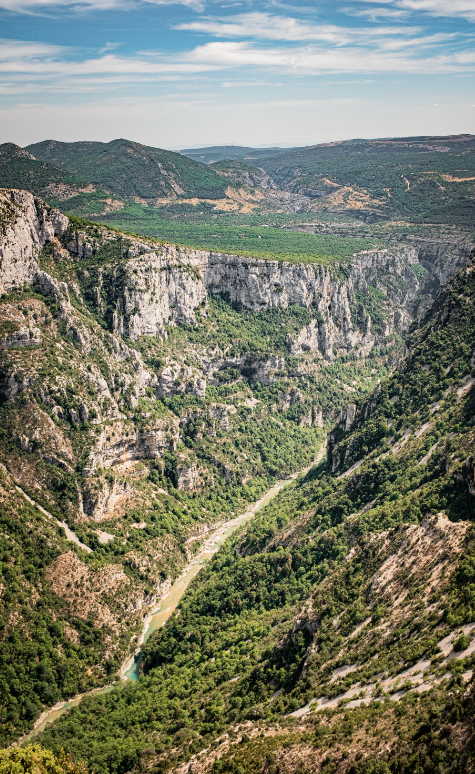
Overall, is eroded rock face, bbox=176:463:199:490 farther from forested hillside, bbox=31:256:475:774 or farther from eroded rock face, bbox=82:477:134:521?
forested hillside, bbox=31:256:475:774

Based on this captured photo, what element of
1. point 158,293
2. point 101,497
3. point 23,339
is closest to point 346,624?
point 101,497

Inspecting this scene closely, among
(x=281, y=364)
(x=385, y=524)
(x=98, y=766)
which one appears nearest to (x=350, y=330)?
(x=281, y=364)

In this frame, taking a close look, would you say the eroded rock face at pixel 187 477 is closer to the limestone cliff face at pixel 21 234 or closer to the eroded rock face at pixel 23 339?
the eroded rock face at pixel 23 339

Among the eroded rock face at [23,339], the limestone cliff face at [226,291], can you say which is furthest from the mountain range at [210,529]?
the limestone cliff face at [226,291]

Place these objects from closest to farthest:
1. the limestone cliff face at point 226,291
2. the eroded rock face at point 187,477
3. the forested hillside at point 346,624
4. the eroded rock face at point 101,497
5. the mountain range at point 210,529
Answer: the forested hillside at point 346,624, the mountain range at point 210,529, the eroded rock face at point 101,497, the eroded rock face at point 187,477, the limestone cliff face at point 226,291

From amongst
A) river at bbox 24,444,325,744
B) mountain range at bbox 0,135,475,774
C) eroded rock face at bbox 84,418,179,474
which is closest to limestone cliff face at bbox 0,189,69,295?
mountain range at bbox 0,135,475,774

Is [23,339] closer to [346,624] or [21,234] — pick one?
[21,234]
